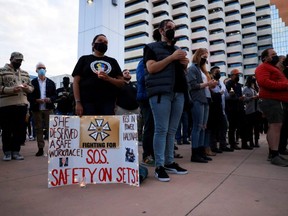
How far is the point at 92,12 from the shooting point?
990 inches

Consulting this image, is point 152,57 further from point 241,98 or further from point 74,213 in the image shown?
point 241,98

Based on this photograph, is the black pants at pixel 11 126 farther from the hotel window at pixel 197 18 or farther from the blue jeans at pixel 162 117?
the hotel window at pixel 197 18

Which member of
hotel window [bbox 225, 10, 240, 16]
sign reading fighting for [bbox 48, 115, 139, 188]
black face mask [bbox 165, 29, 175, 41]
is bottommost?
sign reading fighting for [bbox 48, 115, 139, 188]

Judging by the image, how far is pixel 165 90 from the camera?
269 centimetres

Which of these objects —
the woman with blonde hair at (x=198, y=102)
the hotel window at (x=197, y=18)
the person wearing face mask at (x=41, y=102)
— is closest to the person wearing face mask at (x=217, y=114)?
the woman with blonde hair at (x=198, y=102)

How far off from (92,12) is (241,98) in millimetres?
23068

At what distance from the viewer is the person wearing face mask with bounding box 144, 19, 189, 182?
271 cm

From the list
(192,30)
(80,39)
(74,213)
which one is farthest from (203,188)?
(192,30)

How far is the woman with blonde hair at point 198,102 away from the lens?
3.75m

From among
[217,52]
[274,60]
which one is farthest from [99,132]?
[217,52]

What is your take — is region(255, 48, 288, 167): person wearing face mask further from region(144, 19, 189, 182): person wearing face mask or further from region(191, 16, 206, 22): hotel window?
region(191, 16, 206, 22): hotel window

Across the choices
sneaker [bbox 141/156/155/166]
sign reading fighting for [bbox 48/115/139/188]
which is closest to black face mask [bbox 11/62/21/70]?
sign reading fighting for [bbox 48/115/139/188]

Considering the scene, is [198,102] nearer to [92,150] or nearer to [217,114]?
[217,114]

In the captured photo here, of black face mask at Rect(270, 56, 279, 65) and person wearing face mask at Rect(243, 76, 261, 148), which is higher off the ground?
black face mask at Rect(270, 56, 279, 65)
